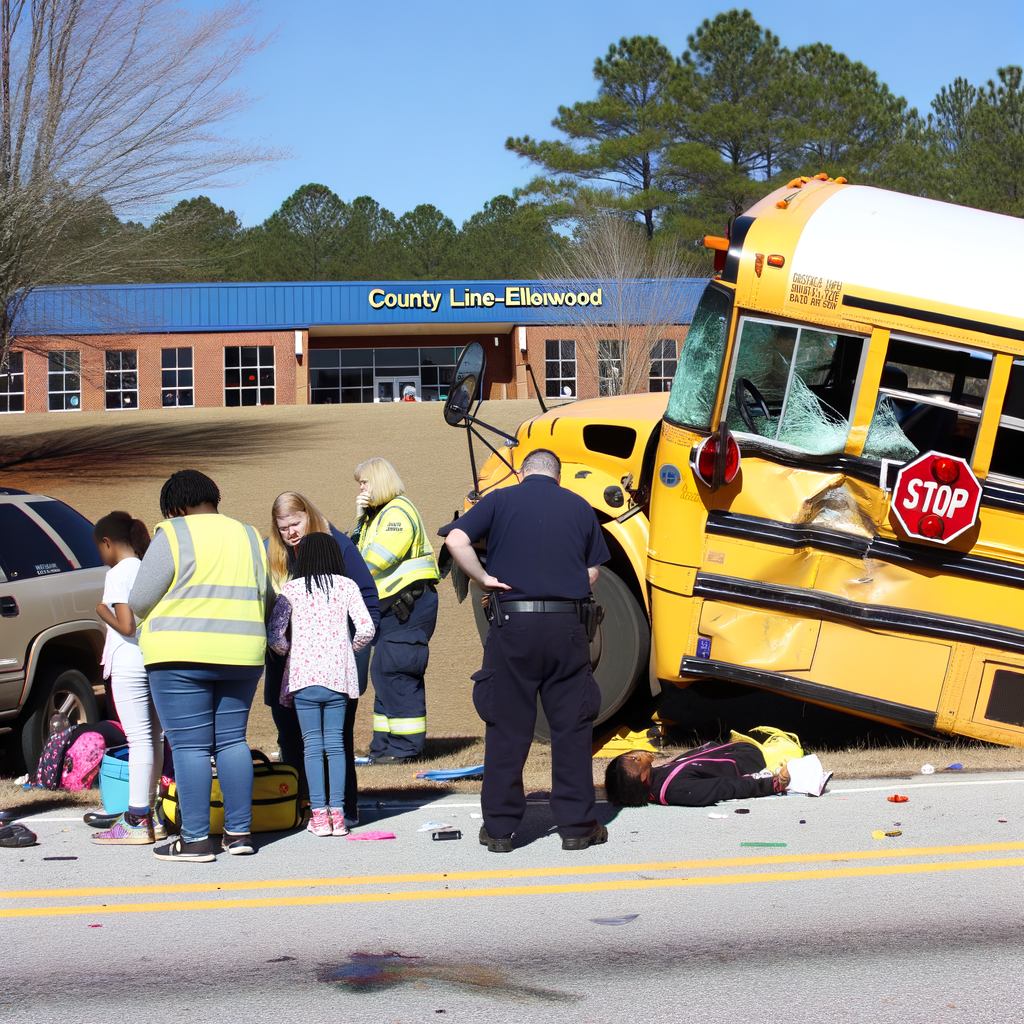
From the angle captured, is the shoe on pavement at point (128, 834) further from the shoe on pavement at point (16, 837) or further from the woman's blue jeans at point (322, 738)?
the woman's blue jeans at point (322, 738)

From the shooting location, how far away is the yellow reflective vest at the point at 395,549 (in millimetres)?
7277

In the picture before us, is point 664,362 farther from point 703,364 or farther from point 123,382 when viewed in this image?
point 703,364

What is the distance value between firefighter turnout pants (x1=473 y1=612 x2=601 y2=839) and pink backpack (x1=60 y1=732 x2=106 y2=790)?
2702 mm

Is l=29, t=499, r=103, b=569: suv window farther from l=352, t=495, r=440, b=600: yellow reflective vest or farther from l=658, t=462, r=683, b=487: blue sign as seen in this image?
l=658, t=462, r=683, b=487: blue sign

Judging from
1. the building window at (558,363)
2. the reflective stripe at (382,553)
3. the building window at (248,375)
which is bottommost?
the building window at (248,375)

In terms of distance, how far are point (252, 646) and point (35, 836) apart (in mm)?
1423

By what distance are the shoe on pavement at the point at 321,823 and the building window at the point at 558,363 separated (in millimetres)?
38646

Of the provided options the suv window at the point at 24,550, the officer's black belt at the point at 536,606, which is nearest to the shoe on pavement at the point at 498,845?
the officer's black belt at the point at 536,606

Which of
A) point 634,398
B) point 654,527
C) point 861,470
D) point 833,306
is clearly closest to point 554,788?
point 654,527

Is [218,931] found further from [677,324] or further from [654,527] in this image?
[677,324]

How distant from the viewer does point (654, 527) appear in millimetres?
6883

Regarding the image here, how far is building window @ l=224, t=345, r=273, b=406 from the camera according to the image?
4378 cm

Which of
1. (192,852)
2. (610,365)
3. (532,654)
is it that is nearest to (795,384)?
(532,654)

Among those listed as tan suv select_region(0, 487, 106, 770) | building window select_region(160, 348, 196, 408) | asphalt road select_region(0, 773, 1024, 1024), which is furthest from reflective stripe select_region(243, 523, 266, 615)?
building window select_region(160, 348, 196, 408)
